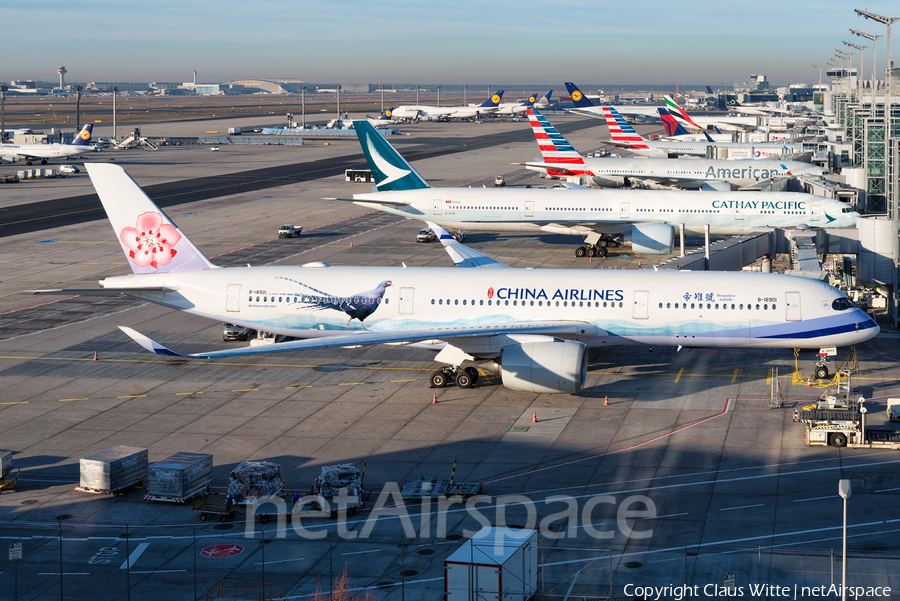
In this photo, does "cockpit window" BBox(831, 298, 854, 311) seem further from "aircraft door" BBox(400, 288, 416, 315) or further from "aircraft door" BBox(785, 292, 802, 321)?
"aircraft door" BBox(400, 288, 416, 315)

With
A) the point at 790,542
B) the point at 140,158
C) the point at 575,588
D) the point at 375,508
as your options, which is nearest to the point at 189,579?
the point at 375,508

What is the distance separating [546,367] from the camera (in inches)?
1448

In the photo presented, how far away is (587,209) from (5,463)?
48.6 m

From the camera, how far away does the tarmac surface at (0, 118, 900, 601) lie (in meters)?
24.2

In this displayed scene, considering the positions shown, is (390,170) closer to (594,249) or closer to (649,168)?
(594,249)

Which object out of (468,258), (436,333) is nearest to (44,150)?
(468,258)

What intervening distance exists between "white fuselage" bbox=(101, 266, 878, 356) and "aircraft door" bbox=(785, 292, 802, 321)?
41mm

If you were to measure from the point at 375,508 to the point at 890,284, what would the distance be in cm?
3473

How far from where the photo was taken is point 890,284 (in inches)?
1983

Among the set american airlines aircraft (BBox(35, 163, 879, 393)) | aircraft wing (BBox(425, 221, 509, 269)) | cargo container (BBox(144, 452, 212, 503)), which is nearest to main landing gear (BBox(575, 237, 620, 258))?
aircraft wing (BBox(425, 221, 509, 269))

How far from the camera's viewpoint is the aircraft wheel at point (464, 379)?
39.7 m

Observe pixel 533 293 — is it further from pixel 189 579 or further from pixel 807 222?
pixel 807 222

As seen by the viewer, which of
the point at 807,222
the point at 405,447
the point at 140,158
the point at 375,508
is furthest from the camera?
the point at 140,158

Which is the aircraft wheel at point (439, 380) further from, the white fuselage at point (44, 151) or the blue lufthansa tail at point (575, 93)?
the blue lufthansa tail at point (575, 93)
